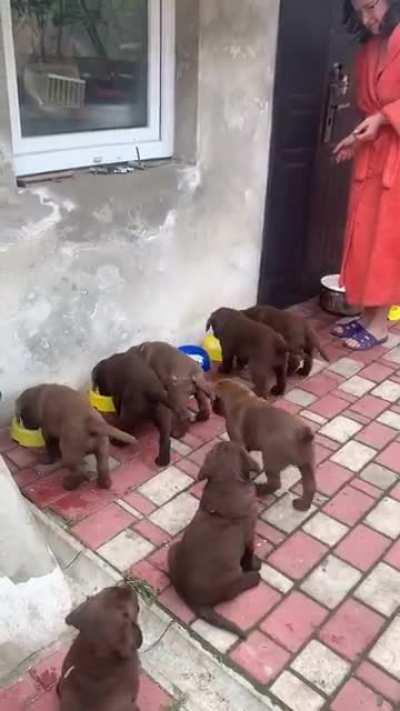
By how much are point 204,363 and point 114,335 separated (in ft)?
2.16

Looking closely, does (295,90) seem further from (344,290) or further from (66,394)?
(66,394)

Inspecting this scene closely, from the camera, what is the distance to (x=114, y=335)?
154 inches

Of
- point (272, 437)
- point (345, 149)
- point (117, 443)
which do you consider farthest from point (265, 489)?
point (345, 149)

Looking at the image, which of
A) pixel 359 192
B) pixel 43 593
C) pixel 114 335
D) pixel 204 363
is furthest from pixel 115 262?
pixel 43 593

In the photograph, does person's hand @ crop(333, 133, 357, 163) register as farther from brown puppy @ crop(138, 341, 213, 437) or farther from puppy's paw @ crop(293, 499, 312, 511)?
puppy's paw @ crop(293, 499, 312, 511)

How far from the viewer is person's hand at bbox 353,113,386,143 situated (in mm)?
3949

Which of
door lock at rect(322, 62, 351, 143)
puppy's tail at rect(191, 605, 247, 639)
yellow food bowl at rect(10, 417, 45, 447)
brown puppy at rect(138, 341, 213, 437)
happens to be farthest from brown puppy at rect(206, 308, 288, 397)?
door lock at rect(322, 62, 351, 143)

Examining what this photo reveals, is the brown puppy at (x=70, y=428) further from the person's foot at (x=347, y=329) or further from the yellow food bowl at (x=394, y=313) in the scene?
the yellow food bowl at (x=394, y=313)

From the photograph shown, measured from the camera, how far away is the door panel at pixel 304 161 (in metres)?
4.32

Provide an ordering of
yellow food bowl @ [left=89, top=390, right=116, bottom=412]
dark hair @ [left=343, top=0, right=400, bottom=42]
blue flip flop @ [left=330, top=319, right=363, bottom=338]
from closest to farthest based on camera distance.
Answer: yellow food bowl @ [left=89, top=390, right=116, bottom=412]
dark hair @ [left=343, top=0, right=400, bottom=42]
blue flip flop @ [left=330, top=319, right=363, bottom=338]

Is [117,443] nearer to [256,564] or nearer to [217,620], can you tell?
[256,564]

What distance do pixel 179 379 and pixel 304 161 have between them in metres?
2.26

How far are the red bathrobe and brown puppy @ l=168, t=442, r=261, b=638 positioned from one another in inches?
92.4

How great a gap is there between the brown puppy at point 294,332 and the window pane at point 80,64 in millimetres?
1399
